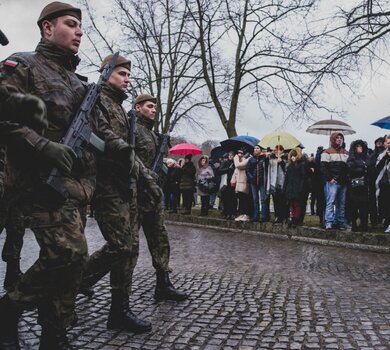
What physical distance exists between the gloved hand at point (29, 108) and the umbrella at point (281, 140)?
10796 mm

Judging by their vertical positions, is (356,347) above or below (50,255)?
below

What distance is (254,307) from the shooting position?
4.52m

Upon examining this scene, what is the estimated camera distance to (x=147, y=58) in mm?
24703

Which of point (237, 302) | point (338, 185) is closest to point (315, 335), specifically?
point (237, 302)

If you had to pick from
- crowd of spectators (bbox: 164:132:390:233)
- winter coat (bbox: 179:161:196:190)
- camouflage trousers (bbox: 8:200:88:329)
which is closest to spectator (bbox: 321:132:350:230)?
crowd of spectators (bbox: 164:132:390:233)

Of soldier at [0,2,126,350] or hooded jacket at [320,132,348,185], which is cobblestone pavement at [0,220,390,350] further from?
hooded jacket at [320,132,348,185]

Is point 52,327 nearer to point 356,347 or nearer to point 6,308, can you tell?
point 6,308

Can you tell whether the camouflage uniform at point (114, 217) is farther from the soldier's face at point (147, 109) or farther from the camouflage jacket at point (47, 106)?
the soldier's face at point (147, 109)

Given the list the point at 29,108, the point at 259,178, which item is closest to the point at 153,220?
the point at 29,108

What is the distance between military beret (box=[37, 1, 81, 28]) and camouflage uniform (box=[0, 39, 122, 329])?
364 mm

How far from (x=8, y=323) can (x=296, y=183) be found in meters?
8.49

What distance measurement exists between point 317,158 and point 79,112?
27.9 ft

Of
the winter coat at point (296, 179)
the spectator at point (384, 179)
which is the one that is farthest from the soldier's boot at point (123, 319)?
the winter coat at point (296, 179)

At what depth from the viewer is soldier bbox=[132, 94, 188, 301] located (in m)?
4.74
